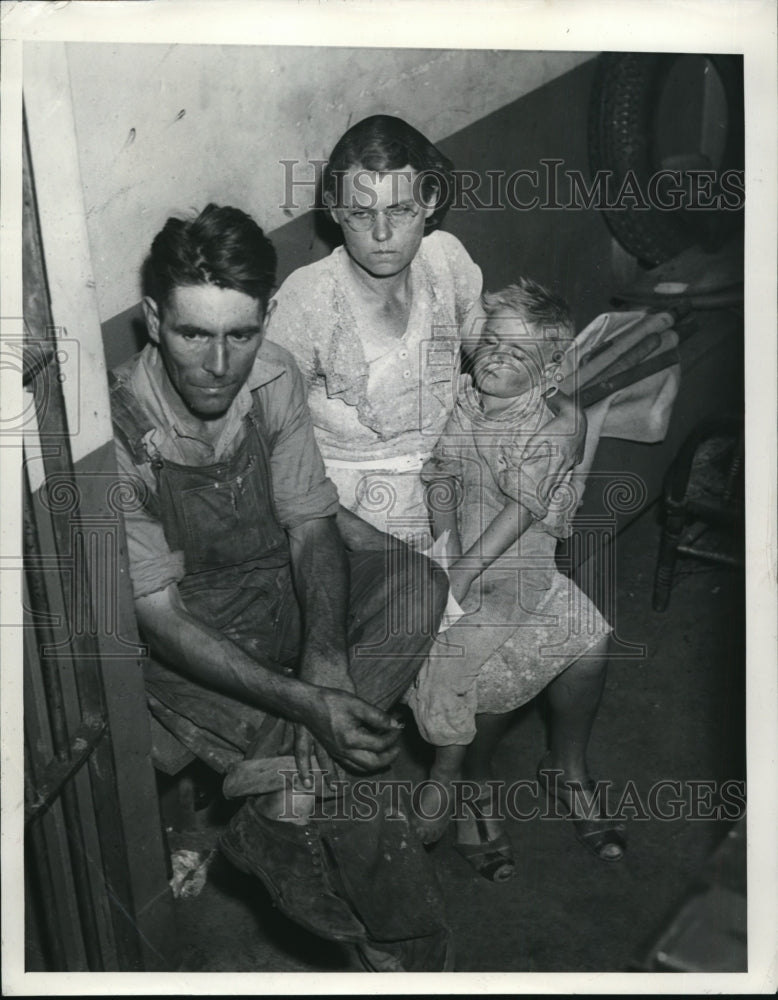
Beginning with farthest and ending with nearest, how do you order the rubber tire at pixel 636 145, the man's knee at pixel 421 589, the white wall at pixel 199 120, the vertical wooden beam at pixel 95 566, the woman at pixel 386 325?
the rubber tire at pixel 636 145
the man's knee at pixel 421 589
the woman at pixel 386 325
the white wall at pixel 199 120
the vertical wooden beam at pixel 95 566

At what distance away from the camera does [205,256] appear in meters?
3.02

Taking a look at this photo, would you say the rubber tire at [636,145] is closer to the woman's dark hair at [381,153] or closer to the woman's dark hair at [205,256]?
the woman's dark hair at [381,153]

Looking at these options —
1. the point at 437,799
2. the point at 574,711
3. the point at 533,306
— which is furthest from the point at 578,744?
the point at 533,306

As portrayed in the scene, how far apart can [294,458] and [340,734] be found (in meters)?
0.64

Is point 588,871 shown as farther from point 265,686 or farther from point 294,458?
point 294,458

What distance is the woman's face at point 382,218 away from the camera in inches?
124

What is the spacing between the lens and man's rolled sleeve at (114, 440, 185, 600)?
3055 mm

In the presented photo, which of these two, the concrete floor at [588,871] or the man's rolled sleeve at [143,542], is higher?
the man's rolled sleeve at [143,542]

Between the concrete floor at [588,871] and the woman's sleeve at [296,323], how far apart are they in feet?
3.33

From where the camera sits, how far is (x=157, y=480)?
3.11 meters

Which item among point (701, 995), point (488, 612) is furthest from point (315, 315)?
point (701, 995)

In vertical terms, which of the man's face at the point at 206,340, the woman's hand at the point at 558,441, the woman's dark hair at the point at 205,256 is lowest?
the woman's hand at the point at 558,441

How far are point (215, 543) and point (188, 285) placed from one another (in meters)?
0.60

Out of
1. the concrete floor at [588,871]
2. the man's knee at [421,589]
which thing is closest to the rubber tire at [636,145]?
the concrete floor at [588,871]
